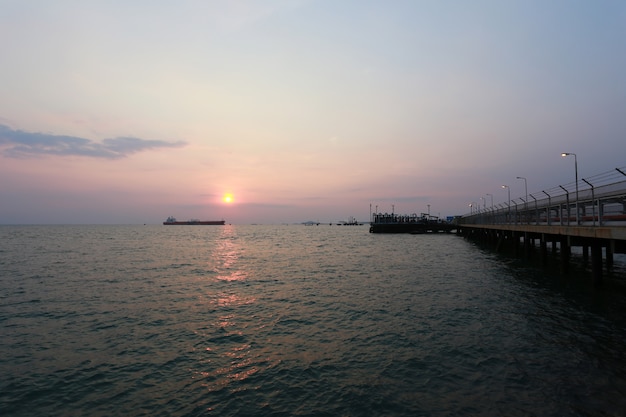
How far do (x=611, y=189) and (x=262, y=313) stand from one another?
18775mm

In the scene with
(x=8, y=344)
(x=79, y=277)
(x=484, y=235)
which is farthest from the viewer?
(x=484, y=235)

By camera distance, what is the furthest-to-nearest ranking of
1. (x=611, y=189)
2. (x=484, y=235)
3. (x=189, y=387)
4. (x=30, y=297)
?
(x=484, y=235)
(x=30, y=297)
(x=611, y=189)
(x=189, y=387)

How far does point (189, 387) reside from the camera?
33.3ft

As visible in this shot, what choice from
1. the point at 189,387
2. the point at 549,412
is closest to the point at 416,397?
the point at 549,412

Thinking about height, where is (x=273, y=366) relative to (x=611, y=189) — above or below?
below

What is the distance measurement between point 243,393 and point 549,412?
7340mm

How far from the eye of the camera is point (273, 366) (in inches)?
456

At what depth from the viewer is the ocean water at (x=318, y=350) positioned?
9148mm

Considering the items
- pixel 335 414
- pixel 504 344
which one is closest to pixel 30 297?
pixel 335 414

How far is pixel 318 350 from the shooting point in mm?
12938

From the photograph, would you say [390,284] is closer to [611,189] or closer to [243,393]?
[611,189]

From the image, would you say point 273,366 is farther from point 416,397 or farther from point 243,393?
point 416,397

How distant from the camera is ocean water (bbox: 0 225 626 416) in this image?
9148 mm

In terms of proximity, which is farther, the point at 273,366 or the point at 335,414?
the point at 273,366
